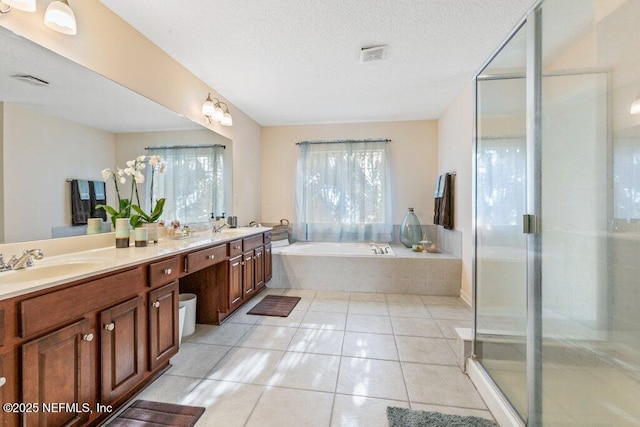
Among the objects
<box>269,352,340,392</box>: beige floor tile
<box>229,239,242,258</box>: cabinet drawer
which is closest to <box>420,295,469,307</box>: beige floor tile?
<box>269,352,340,392</box>: beige floor tile

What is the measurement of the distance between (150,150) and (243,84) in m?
1.21

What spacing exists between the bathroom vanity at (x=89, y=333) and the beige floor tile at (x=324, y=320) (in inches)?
44.6

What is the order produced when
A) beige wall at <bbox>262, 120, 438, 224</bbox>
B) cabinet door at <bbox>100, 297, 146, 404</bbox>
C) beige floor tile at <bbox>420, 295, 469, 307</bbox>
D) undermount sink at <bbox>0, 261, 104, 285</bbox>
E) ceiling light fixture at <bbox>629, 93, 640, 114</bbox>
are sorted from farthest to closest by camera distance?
beige wall at <bbox>262, 120, 438, 224</bbox>
beige floor tile at <bbox>420, 295, 469, 307</bbox>
cabinet door at <bbox>100, 297, 146, 404</bbox>
undermount sink at <bbox>0, 261, 104, 285</bbox>
ceiling light fixture at <bbox>629, 93, 640, 114</bbox>

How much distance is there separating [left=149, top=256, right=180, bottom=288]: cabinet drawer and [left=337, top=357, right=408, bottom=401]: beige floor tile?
1279 millimetres

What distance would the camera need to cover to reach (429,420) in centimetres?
135

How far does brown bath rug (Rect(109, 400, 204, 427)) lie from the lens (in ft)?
4.39

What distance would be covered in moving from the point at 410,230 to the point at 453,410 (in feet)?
8.97

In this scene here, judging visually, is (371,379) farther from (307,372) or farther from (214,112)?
(214,112)

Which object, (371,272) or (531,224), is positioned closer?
(531,224)

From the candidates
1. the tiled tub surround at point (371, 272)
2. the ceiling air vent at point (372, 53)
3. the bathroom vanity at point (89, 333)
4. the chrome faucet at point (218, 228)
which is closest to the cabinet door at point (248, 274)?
the chrome faucet at point (218, 228)

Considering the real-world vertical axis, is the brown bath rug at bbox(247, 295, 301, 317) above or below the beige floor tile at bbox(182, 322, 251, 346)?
above

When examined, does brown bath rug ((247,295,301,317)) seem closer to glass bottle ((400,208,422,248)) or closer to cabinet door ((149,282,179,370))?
cabinet door ((149,282,179,370))

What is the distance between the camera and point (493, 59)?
1.61 meters

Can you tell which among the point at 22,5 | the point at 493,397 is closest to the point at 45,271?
the point at 22,5
